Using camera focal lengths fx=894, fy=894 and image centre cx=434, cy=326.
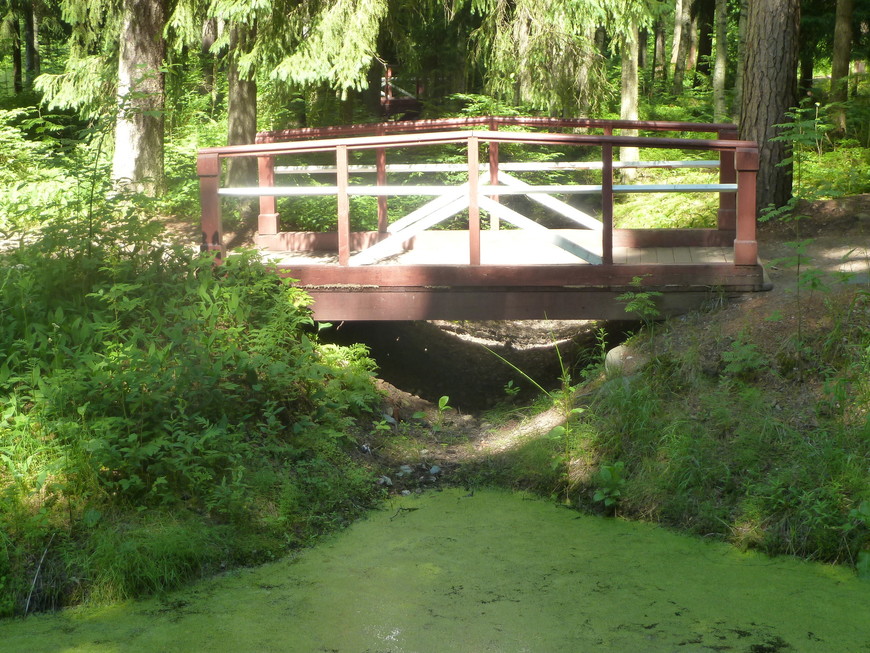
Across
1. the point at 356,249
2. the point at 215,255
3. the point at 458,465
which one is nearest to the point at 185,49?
the point at 356,249

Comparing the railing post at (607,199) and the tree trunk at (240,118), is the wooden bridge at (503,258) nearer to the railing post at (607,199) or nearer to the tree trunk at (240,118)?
the railing post at (607,199)

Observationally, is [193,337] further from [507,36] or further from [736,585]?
[507,36]

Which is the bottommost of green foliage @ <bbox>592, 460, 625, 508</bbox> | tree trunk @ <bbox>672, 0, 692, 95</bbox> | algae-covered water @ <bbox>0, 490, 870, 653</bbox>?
algae-covered water @ <bbox>0, 490, 870, 653</bbox>

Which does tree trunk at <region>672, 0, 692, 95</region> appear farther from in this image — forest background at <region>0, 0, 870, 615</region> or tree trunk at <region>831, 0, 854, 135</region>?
forest background at <region>0, 0, 870, 615</region>

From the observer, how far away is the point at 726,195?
8.54 meters

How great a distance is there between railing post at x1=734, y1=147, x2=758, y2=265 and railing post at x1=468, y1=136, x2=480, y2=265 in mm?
1922

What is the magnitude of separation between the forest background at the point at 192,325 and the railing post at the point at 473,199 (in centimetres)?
133

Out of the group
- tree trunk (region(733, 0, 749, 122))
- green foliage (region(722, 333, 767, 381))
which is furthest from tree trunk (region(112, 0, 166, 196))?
green foliage (region(722, 333, 767, 381))

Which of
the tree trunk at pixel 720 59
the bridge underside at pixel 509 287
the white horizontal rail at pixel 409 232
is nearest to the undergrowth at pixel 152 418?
the bridge underside at pixel 509 287

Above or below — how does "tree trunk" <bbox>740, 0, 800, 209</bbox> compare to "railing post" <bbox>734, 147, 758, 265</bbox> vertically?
above

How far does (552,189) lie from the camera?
273 inches

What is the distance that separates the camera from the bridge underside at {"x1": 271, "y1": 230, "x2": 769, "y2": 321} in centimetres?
694

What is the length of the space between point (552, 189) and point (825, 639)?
12.8 feet

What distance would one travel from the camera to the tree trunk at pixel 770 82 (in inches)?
361
